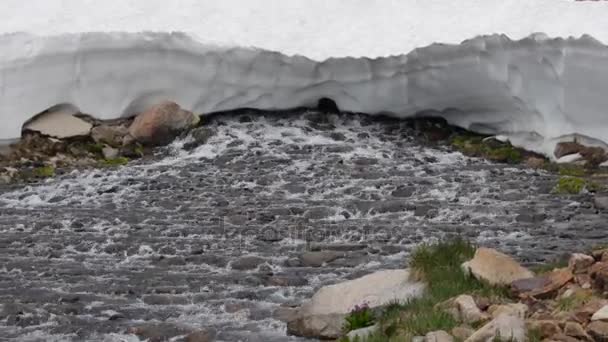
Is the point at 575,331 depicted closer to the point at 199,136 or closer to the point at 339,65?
the point at 199,136

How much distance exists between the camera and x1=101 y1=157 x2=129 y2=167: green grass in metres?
14.6

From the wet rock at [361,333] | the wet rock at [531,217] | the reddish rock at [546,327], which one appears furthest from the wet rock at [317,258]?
the reddish rock at [546,327]

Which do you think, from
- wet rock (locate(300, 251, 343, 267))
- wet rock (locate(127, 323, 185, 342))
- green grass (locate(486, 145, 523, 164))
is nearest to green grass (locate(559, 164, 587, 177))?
green grass (locate(486, 145, 523, 164))

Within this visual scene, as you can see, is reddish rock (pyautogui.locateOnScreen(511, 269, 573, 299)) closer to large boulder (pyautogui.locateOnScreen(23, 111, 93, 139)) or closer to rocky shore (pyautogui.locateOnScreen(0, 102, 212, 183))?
rocky shore (pyautogui.locateOnScreen(0, 102, 212, 183))

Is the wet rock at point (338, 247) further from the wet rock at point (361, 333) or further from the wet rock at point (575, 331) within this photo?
the wet rock at point (575, 331)

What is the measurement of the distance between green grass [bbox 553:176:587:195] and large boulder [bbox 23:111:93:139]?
763 cm

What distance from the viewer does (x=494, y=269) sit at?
8055 mm

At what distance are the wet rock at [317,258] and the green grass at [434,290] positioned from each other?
1.74 meters

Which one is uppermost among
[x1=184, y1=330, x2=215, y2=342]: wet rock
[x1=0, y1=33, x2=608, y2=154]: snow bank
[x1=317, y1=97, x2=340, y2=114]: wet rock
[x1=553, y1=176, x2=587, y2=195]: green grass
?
[x1=0, y1=33, x2=608, y2=154]: snow bank

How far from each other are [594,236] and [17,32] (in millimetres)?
10027

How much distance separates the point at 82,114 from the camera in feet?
51.5

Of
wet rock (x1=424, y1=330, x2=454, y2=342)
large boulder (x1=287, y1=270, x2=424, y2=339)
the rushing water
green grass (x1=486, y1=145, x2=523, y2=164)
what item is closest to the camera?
wet rock (x1=424, y1=330, x2=454, y2=342)

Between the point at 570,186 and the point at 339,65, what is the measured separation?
191 inches

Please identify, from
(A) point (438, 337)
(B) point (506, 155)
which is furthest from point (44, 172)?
(A) point (438, 337)
